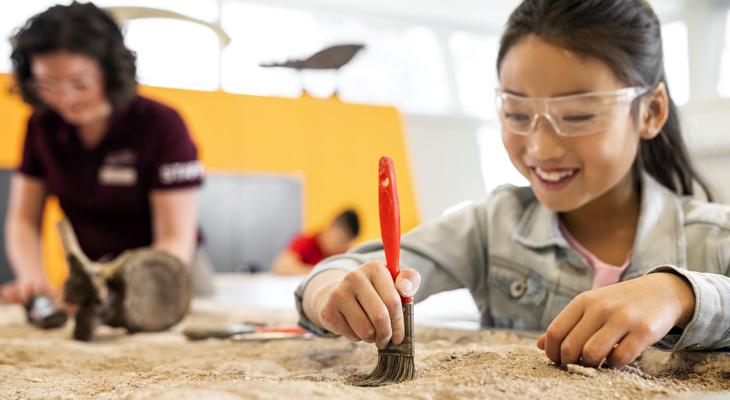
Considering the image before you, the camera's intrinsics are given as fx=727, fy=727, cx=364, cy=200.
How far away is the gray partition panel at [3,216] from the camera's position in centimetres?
427

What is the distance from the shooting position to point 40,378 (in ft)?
2.72

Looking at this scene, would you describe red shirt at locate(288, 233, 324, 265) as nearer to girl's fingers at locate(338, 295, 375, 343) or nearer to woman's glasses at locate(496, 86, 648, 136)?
woman's glasses at locate(496, 86, 648, 136)

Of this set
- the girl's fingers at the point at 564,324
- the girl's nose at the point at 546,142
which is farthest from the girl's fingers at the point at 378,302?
the girl's nose at the point at 546,142

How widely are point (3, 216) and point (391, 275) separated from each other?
422 centimetres

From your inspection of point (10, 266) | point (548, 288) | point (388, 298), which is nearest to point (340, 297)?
point (388, 298)

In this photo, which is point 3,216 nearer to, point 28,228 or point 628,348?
point 28,228

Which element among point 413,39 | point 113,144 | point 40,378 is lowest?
point 40,378

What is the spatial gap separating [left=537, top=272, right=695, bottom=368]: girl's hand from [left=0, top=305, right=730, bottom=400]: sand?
0.8 inches

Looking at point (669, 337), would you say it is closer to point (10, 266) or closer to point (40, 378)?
point (40, 378)

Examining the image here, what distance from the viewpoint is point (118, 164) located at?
1905mm

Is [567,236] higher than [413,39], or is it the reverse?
[413,39]

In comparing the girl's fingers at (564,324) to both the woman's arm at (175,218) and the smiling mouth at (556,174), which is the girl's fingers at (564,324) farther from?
the woman's arm at (175,218)

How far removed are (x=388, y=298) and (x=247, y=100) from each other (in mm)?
4493

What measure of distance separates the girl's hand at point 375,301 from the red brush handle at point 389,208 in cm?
1
